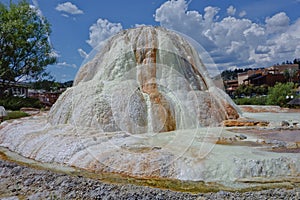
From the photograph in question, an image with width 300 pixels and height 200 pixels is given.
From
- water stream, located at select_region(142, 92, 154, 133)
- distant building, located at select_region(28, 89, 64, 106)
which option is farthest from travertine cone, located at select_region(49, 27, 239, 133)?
distant building, located at select_region(28, 89, 64, 106)

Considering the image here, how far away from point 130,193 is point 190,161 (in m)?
1.48

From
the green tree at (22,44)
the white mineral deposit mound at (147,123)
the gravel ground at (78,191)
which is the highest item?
the green tree at (22,44)

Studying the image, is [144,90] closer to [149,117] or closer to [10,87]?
[149,117]

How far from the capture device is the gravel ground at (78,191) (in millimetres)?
4207

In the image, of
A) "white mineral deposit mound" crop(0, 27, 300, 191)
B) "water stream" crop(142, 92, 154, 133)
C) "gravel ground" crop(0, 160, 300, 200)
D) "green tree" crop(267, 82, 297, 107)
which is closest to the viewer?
"gravel ground" crop(0, 160, 300, 200)

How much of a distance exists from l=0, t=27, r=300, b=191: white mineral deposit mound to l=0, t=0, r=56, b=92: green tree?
10.6m

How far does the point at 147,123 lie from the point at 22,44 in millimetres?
15677

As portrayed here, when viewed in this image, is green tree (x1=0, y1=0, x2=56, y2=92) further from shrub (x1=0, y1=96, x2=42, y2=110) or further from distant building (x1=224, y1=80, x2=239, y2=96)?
distant building (x1=224, y1=80, x2=239, y2=96)

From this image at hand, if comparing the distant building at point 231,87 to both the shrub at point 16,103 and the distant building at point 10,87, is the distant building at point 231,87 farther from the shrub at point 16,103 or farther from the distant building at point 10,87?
the distant building at point 10,87

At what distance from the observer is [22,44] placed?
67.6 ft

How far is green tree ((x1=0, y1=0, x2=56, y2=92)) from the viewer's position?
2030 cm

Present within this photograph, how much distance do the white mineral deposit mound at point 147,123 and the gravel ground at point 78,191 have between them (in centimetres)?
74

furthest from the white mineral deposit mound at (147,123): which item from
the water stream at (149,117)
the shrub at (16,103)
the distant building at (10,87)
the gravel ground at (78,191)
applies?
the distant building at (10,87)

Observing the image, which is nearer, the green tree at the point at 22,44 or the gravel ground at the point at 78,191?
the gravel ground at the point at 78,191
